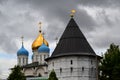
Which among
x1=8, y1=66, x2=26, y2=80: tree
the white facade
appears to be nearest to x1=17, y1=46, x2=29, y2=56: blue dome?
the white facade

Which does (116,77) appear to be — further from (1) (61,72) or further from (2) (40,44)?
(2) (40,44)

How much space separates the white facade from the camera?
55.4m

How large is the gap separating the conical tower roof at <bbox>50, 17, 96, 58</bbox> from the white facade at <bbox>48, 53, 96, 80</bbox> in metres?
0.70

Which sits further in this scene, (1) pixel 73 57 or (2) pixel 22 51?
(2) pixel 22 51

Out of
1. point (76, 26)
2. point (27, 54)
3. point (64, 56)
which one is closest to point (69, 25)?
point (76, 26)

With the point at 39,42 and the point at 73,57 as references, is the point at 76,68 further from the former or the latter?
the point at 39,42

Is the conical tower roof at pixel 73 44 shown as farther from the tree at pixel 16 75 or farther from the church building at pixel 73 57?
the tree at pixel 16 75

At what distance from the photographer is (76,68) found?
182ft

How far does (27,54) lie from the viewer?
81562mm

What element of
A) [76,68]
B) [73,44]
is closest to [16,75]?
[76,68]

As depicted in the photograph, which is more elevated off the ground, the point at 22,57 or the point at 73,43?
the point at 22,57

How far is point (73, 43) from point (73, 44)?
23cm

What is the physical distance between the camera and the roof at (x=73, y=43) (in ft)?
185

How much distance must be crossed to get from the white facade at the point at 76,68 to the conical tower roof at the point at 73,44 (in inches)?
27.7
